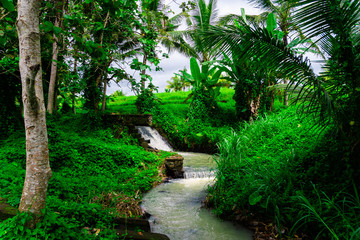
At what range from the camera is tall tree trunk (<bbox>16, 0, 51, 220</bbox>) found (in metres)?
2.22

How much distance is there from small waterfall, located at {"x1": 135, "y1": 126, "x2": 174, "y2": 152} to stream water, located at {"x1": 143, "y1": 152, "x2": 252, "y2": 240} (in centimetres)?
368

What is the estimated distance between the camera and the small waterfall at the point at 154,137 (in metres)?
10.3

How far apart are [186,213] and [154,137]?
21.1 ft

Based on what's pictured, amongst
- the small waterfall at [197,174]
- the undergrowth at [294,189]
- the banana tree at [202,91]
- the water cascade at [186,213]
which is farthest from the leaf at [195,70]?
the undergrowth at [294,189]

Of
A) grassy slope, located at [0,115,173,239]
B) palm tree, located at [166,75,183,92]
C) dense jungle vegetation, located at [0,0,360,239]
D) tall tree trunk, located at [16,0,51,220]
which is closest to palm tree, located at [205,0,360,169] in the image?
dense jungle vegetation, located at [0,0,360,239]

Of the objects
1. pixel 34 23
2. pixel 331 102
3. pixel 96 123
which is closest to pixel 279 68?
pixel 331 102

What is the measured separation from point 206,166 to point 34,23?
682 centimetres

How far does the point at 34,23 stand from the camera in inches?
89.3

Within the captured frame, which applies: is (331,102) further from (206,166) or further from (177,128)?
(177,128)

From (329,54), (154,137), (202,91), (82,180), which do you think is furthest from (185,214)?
(202,91)

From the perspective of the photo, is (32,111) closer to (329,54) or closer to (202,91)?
(329,54)

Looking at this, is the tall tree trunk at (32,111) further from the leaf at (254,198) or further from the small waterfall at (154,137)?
the small waterfall at (154,137)

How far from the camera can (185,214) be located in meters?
4.53

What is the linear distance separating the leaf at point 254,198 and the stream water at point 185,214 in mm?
500
